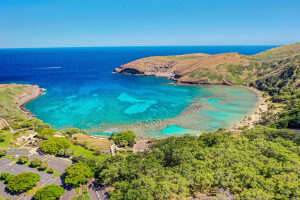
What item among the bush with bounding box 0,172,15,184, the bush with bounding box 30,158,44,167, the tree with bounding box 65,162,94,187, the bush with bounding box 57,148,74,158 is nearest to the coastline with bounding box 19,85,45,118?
the bush with bounding box 57,148,74,158

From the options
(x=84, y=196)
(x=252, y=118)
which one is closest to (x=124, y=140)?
(x=84, y=196)

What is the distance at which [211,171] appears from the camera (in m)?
30.6

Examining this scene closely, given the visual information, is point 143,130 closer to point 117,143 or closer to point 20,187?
point 117,143

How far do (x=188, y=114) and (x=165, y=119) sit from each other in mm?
11180

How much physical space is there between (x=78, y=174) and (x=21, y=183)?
9630 millimetres

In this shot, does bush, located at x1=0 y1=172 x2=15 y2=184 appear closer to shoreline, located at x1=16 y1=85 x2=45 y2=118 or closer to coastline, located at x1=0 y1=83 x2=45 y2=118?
coastline, located at x1=0 y1=83 x2=45 y2=118

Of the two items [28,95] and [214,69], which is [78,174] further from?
[214,69]

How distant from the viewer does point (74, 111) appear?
83.4 meters

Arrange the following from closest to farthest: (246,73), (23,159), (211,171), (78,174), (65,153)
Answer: (211,171), (78,174), (23,159), (65,153), (246,73)

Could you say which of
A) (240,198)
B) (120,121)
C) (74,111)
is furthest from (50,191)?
(74,111)

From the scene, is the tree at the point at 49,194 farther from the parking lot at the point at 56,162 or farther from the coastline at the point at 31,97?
the coastline at the point at 31,97

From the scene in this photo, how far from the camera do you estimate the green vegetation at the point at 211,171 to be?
86.7 ft

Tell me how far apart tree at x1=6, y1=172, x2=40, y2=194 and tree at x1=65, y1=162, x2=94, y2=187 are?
6.08m

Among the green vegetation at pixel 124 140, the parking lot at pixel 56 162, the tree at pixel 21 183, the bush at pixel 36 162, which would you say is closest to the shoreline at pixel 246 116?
the green vegetation at pixel 124 140
